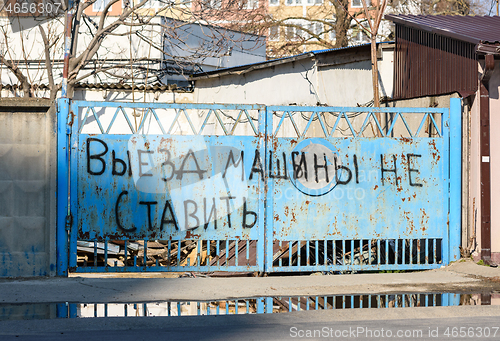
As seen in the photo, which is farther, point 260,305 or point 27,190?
point 27,190

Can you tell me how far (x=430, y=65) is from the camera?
8.62 metres

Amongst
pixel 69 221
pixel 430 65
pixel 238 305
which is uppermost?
pixel 430 65

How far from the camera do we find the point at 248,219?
21.5 feet

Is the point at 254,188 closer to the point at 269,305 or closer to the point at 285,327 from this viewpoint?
the point at 269,305

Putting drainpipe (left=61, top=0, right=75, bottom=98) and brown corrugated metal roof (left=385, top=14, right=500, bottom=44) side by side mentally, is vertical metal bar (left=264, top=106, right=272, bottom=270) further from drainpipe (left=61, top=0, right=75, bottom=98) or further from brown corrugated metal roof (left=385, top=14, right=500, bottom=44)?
drainpipe (left=61, top=0, right=75, bottom=98)

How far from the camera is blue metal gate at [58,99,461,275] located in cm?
628

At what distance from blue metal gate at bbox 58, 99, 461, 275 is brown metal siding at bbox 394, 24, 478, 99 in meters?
0.73

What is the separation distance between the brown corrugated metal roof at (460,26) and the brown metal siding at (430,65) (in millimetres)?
147

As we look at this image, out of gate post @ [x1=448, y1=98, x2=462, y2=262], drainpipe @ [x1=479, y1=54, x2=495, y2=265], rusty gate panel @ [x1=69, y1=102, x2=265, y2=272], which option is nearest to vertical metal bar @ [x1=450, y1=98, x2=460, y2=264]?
gate post @ [x1=448, y1=98, x2=462, y2=262]

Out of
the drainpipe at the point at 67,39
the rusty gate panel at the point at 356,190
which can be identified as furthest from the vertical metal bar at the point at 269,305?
the drainpipe at the point at 67,39

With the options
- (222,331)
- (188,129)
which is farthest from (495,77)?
(188,129)

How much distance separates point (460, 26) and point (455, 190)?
3.08 meters

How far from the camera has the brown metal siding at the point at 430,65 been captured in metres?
7.32

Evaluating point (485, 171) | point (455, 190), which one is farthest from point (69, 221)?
point (485, 171)
